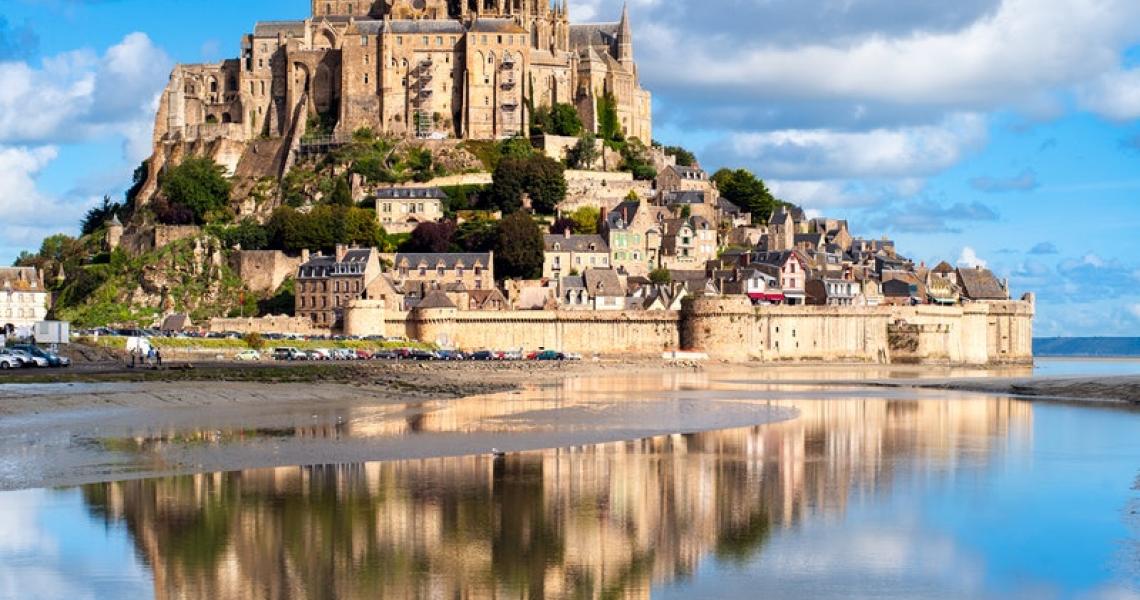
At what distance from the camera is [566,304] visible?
230ft

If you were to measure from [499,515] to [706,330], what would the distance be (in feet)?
160

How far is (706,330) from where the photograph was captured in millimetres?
67875

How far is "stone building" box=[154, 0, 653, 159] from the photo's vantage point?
83062 mm

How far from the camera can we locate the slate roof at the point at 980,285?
79125 mm

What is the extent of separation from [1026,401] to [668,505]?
25568 millimetres

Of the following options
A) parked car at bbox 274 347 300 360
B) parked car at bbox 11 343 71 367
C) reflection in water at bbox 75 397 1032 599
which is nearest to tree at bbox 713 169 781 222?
parked car at bbox 274 347 300 360

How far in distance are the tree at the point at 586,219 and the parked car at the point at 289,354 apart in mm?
22967

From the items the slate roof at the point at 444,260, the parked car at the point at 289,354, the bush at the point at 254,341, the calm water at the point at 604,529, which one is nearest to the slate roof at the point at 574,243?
the slate roof at the point at 444,260

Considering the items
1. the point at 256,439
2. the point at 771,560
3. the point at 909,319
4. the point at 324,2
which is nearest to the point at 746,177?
the point at 909,319

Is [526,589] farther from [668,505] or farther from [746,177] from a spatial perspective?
[746,177]

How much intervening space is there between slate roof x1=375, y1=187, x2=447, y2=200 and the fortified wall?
36.9 ft

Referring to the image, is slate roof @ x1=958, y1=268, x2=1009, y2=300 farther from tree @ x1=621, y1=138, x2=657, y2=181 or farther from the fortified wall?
Result: tree @ x1=621, y1=138, x2=657, y2=181

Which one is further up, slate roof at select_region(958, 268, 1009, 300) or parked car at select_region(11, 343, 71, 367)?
slate roof at select_region(958, 268, 1009, 300)

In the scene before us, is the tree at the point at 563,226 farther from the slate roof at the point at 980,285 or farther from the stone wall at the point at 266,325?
the slate roof at the point at 980,285
